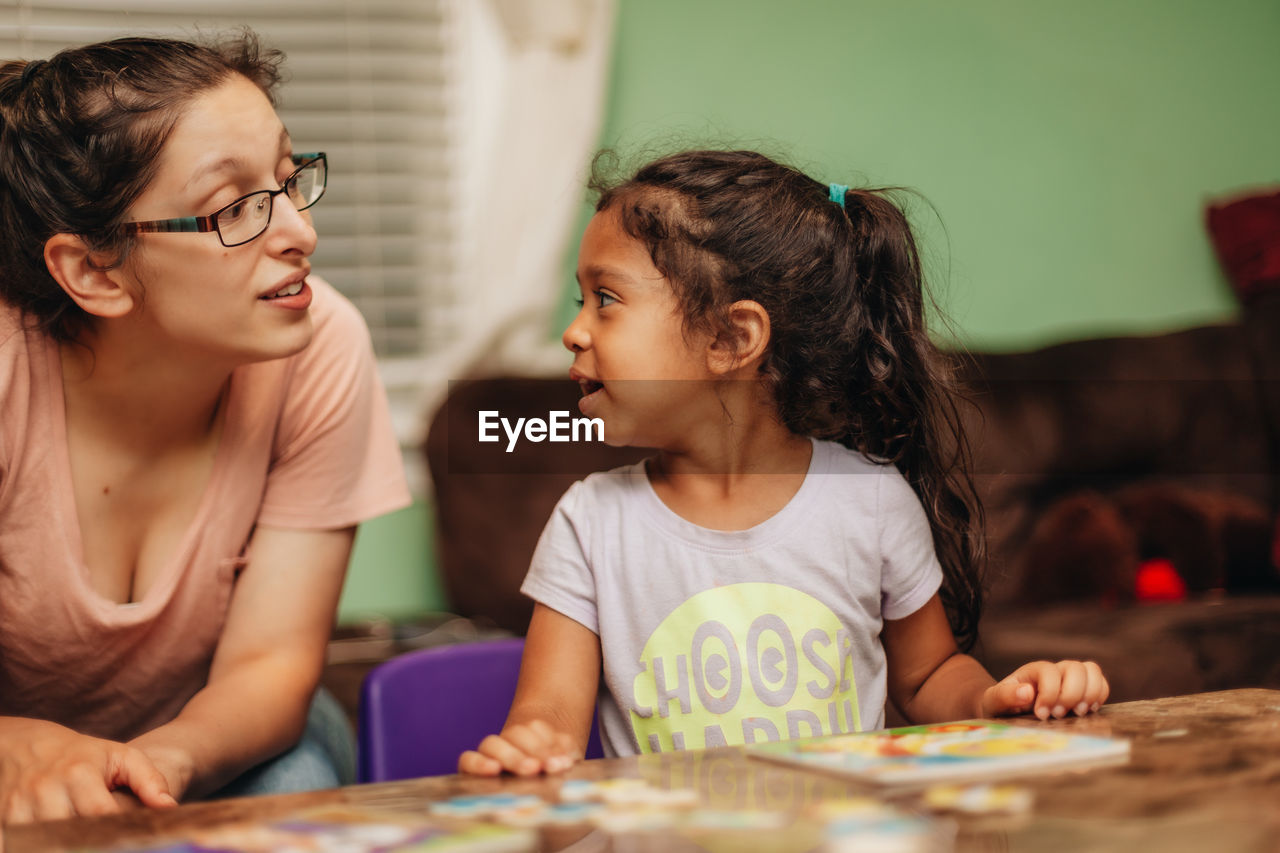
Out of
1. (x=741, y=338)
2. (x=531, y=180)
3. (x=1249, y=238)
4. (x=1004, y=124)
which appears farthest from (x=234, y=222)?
(x=1249, y=238)

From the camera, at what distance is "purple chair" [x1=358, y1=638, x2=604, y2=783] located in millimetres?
1292

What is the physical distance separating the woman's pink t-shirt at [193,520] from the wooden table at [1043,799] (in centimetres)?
58

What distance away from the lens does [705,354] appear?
1.24 metres

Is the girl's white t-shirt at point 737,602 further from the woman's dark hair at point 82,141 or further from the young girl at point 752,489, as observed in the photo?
the woman's dark hair at point 82,141

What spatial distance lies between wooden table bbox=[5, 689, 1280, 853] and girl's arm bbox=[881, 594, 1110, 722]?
0.07 meters

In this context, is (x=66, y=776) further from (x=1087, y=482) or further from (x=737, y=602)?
(x=1087, y=482)

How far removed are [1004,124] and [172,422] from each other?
7.28ft

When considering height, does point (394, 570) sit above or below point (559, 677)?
below

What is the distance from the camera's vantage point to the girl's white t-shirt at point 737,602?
1147 mm

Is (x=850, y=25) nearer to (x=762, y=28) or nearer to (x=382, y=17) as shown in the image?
(x=762, y=28)

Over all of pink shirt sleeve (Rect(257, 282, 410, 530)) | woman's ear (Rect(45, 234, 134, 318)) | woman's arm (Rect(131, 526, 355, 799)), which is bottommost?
woman's arm (Rect(131, 526, 355, 799))

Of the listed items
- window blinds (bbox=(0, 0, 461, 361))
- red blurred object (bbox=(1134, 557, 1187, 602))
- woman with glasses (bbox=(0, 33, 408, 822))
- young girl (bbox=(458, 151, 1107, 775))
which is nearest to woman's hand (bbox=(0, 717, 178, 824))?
woman with glasses (bbox=(0, 33, 408, 822))

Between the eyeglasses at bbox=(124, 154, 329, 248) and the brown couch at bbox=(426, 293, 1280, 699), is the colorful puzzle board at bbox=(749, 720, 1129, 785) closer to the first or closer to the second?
the eyeglasses at bbox=(124, 154, 329, 248)

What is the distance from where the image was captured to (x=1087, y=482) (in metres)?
2.52
